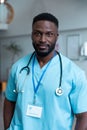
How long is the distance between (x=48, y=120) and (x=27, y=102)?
12 centimetres

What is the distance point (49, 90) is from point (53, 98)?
0.13 ft

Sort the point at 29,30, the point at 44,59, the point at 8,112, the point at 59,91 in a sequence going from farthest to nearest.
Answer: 1. the point at 29,30
2. the point at 8,112
3. the point at 44,59
4. the point at 59,91

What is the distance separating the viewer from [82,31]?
261 inches

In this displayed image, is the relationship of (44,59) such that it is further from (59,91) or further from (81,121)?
(81,121)

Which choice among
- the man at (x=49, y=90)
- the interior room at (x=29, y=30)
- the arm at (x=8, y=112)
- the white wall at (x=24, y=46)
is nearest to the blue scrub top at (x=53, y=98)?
the man at (x=49, y=90)

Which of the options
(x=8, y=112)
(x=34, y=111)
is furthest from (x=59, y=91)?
(x=8, y=112)

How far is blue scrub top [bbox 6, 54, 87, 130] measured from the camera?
3.76 feet

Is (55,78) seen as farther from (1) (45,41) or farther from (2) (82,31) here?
(2) (82,31)

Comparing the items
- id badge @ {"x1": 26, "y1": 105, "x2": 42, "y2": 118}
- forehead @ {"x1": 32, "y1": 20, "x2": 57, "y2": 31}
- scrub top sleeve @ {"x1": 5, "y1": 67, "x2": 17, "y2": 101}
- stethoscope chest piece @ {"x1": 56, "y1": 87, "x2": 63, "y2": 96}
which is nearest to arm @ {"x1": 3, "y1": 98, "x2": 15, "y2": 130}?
scrub top sleeve @ {"x1": 5, "y1": 67, "x2": 17, "y2": 101}

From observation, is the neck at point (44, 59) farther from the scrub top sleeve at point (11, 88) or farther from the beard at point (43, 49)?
the scrub top sleeve at point (11, 88)

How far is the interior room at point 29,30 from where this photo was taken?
659 cm

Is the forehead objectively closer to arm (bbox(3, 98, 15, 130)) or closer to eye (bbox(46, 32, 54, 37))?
eye (bbox(46, 32, 54, 37))

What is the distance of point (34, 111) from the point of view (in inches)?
45.8

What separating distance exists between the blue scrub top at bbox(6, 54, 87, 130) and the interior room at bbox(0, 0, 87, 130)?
445 cm
